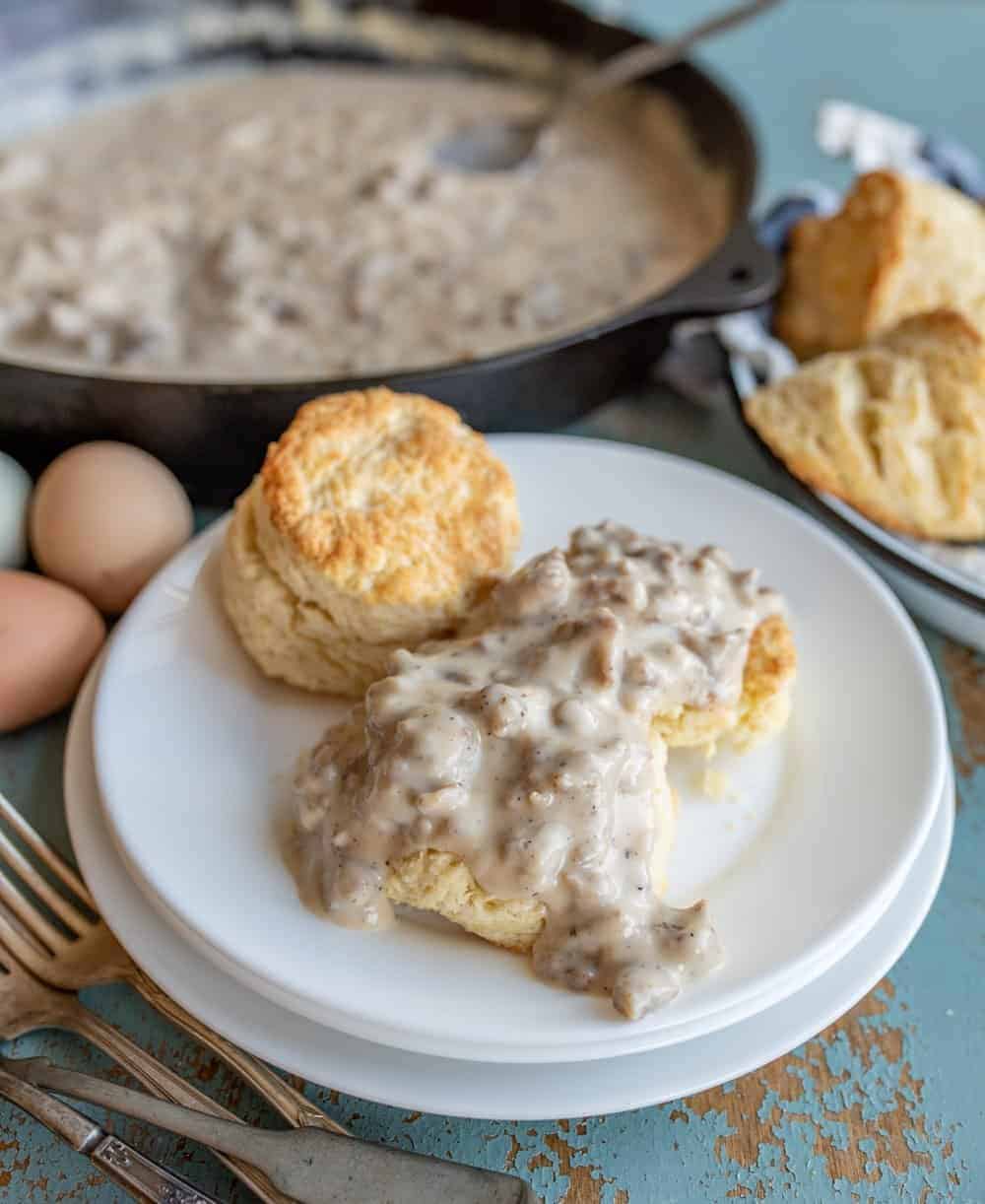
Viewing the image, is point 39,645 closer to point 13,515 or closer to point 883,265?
point 13,515

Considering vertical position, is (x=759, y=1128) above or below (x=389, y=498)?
below

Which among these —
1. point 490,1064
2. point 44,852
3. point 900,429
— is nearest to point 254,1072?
point 490,1064

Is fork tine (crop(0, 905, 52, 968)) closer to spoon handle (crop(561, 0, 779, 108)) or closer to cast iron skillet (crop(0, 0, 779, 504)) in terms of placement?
cast iron skillet (crop(0, 0, 779, 504))

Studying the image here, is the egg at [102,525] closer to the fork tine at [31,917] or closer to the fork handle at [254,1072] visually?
the fork tine at [31,917]

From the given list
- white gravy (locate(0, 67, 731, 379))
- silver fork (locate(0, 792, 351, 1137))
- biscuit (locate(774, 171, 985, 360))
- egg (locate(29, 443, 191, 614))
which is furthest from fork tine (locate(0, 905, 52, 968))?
biscuit (locate(774, 171, 985, 360))

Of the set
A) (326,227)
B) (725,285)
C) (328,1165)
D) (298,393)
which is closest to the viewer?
(328,1165)

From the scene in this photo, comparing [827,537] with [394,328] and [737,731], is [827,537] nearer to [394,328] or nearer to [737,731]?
[737,731]
